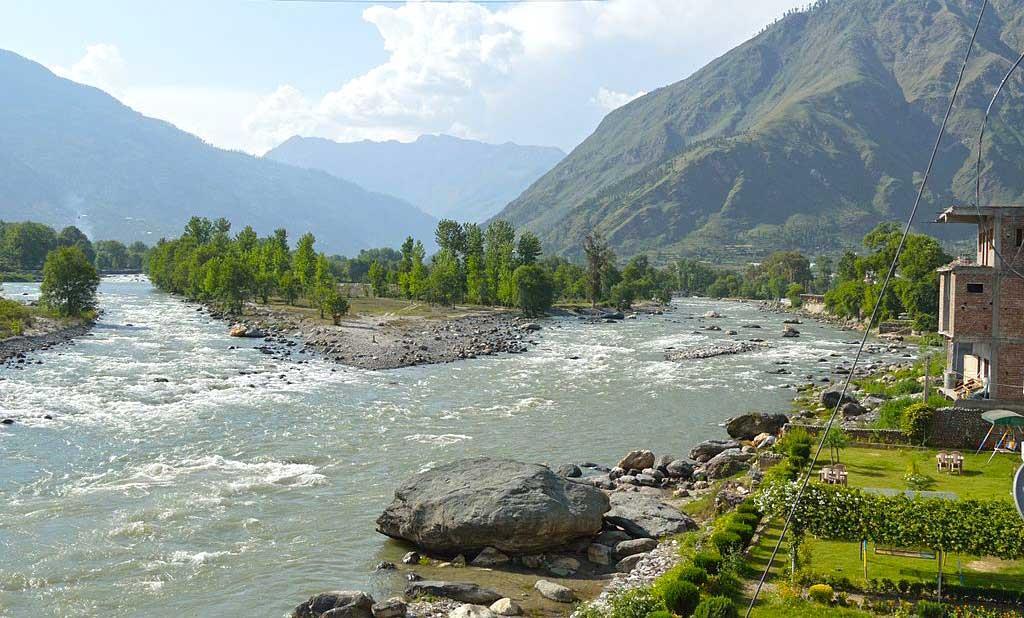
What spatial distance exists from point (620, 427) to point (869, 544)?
21941 mm

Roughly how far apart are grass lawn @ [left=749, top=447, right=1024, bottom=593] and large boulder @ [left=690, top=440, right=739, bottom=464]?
6.59 metres

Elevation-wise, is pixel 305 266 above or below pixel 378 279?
above

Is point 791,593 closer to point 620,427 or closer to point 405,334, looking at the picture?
point 620,427

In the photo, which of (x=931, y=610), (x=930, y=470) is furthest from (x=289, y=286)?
(x=931, y=610)

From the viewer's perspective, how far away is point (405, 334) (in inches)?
3334

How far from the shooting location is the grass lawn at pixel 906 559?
1730 cm

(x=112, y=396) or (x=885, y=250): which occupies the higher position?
(x=885, y=250)

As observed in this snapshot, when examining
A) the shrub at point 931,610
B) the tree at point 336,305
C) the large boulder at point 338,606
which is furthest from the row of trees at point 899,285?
the large boulder at point 338,606

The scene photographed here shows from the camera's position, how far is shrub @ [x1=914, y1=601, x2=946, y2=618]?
48.8 ft

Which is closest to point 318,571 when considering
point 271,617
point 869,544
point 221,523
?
point 271,617

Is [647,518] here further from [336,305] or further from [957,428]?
[336,305]

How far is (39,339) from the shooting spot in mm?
68688

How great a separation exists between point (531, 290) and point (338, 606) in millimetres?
102914

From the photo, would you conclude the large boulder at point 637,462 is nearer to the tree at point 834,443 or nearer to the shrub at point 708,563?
the tree at point 834,443
